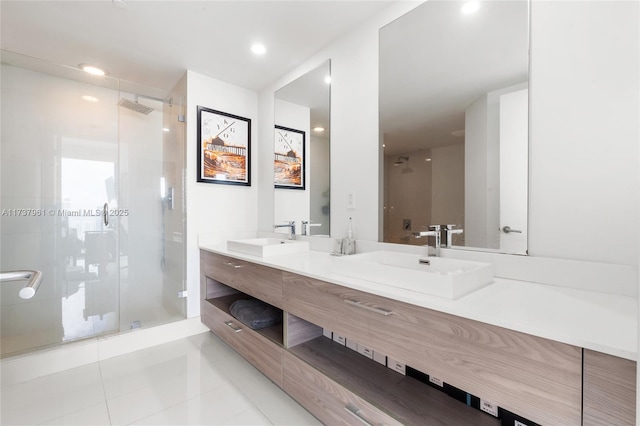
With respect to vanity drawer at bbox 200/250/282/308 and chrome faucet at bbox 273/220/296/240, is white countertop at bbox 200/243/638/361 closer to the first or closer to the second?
vanity drawer at bbox 200/250/282/308

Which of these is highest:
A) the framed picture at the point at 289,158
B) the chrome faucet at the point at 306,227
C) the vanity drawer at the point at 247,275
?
the framed picture at the point at 289,158

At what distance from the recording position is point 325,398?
1292 millimetres

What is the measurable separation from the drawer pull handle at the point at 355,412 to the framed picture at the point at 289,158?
1.57 m

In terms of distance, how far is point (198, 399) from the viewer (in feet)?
5.31

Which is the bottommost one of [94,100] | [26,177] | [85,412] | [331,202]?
[85,412]

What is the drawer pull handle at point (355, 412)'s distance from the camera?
112 centimetres

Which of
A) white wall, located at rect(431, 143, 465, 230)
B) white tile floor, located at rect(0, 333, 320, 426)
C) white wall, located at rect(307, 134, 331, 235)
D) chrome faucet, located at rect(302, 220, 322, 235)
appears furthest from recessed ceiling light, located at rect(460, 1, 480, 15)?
white tile floor, located at rect(0, 333, 320, 426)

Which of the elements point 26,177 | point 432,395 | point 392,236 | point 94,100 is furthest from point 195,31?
point 432,395

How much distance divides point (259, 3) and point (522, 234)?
1.89 metres

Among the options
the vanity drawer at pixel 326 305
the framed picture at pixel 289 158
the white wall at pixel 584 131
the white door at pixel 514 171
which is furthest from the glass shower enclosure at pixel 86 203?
the white wall at pixel 584 131

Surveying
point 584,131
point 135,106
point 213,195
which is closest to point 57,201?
point 135,106

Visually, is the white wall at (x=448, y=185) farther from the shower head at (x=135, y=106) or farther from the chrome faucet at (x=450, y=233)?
the shower head at (x=135, y=106)

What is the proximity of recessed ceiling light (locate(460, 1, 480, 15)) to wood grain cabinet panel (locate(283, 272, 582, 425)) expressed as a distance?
56.3 inches

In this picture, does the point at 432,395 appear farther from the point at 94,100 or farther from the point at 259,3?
the point at 94,100
